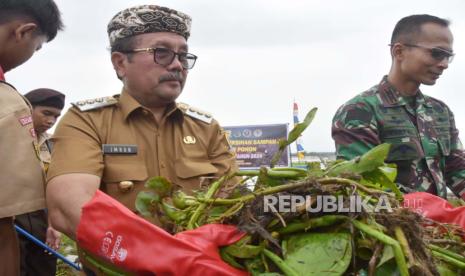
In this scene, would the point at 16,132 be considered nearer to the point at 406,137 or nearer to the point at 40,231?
the point at 40,231

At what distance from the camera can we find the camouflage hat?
85.3 inches

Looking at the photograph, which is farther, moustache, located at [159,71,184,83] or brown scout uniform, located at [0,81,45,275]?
moustache, located at [159,71,184,83]

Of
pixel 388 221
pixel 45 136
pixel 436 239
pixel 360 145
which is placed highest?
pixel 388 221

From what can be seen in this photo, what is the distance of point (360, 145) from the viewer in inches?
102

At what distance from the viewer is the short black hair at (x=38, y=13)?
6.39 ft

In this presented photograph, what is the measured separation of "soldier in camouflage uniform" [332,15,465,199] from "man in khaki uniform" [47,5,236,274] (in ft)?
2.31

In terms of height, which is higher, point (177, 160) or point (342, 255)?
point (342, 255)

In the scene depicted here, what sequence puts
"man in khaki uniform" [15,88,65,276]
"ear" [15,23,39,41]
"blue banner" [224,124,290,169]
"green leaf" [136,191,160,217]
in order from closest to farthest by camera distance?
"green leaf" [136,191,160,217] → "ear" [15,23,39,41] → "man in khaki uniform" [15,88,65,276] → "blue banner" [224,124,290,169]

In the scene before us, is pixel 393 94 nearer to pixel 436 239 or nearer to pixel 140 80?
pixel 140 80

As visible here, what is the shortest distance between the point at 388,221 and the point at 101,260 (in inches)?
24.3

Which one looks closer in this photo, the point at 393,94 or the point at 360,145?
the point at 360,145

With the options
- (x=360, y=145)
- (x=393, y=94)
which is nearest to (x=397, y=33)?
(x=393, y=94)

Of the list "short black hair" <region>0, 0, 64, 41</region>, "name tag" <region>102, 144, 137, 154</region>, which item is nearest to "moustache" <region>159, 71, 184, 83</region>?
"name tag" <region>102, 144, 137, 154</region>

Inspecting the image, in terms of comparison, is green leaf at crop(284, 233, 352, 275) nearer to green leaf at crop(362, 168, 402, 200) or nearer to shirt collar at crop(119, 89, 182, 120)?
green leaf at crop(362, 168, 402, 200)
